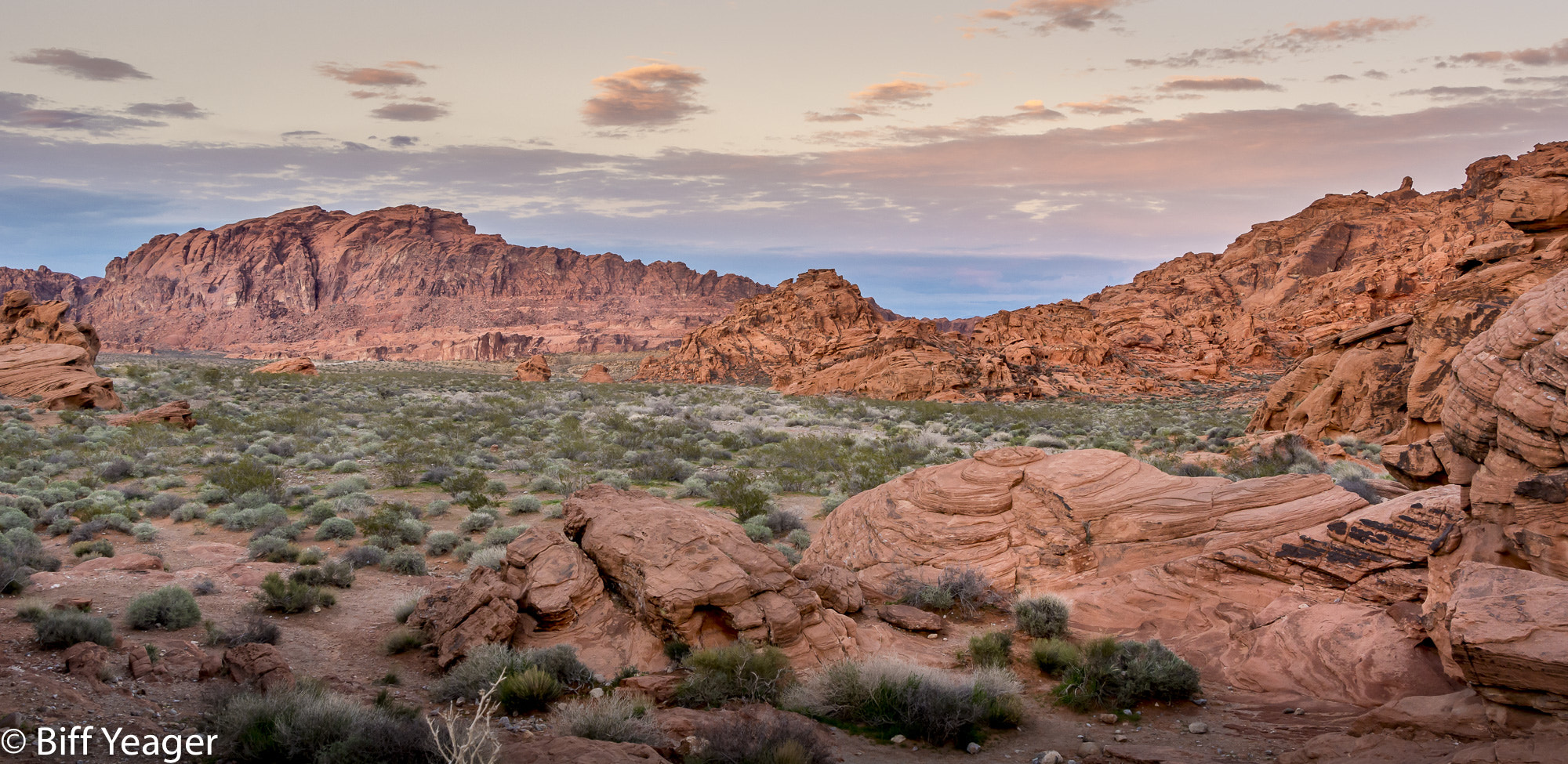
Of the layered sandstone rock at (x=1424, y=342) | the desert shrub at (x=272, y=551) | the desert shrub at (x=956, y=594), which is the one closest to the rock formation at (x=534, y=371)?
the desert shrub at (x=272, y=551)

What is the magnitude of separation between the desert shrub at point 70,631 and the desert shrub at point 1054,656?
27.2 ft

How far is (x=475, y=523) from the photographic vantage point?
13.2 meters

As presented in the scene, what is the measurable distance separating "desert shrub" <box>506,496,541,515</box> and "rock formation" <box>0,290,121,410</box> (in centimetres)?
2012

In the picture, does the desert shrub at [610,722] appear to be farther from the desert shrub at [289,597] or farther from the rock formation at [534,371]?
the rock formation at [534,371]

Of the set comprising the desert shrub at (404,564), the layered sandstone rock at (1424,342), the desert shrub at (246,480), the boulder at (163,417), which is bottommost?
the desert shrub at (404,564)

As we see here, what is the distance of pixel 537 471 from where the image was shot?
60.7 ft

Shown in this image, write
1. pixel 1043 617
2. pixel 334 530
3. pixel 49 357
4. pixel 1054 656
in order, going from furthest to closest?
pixel 49 357, pixel 334 530, pixel 1043 617, pixel 1054 656

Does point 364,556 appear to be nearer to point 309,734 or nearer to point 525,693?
point 525,693

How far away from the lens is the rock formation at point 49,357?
989 inches

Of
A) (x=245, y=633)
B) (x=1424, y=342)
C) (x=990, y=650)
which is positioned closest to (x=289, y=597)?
(x=245, y=633)

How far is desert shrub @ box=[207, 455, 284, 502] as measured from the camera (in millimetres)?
14398

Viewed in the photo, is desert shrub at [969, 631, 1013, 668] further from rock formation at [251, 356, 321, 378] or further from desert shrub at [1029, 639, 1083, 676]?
rock formation at [251, 356, 321, 378]

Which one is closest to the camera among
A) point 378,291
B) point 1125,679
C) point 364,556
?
point 1125,679

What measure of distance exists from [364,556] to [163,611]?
10.5ft
